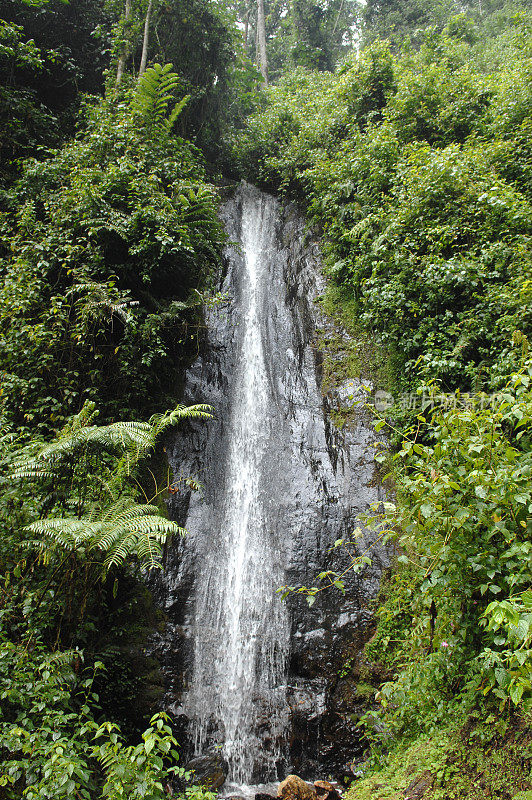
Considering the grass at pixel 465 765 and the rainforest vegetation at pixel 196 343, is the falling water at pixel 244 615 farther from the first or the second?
the grass at pixel 465 765

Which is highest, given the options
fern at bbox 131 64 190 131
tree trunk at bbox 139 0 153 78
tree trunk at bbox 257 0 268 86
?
tree trunk at bbox 257 0 268 86

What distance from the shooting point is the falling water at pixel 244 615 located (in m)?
4.71

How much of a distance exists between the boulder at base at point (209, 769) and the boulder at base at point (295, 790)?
A: 698mm

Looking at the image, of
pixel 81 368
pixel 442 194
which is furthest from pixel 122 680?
pixel 442 194

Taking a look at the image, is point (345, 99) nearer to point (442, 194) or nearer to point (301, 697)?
point (442, 194)

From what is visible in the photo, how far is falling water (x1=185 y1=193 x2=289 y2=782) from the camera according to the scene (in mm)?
4707

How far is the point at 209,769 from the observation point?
4.34 meters

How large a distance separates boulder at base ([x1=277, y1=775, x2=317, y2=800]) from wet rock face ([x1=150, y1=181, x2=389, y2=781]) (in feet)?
1.49

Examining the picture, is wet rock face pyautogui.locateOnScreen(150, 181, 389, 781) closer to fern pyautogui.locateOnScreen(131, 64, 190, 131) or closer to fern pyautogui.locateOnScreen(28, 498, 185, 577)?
fern pyautogui.locateOnScreen(28, 498, 185, 577)

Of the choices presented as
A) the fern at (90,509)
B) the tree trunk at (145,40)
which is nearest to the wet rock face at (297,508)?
the fern at (90,509)

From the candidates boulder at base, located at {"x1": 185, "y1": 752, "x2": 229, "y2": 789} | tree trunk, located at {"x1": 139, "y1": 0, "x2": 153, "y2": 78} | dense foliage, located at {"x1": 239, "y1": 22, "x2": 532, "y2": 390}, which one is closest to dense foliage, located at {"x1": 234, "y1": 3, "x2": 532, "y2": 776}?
dense foliage, located at {"x1": 239, "y1": 22, "x2": 532, "y2": 390}

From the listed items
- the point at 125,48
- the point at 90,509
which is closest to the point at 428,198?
the point at 90,509

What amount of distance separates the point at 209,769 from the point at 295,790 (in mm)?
1008

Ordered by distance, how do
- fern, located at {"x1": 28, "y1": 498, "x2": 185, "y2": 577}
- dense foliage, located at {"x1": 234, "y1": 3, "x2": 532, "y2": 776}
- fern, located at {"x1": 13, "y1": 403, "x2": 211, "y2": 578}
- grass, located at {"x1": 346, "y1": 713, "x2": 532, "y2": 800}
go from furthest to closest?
1. fern, located at {"x1": 13, "y1": 403, "x2": 211, "y2": 578}
2. fern, located at {"x1": 28, "y1": 498, "x2": 185, "y2": 577}
3. dense foliage, located at {"x1": 234, "y1": 3, "x2": 532, "y2": 776}
4. grass, located at {"x1": 346, "y1": 713, "x2": 532, "y2": 800}
